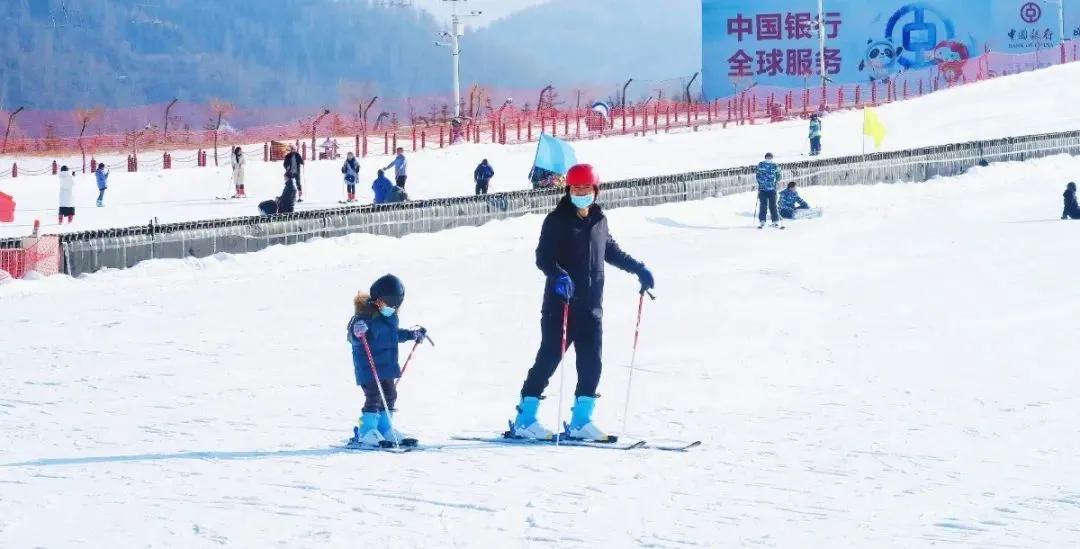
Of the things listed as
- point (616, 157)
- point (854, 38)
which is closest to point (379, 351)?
point (616, 157)

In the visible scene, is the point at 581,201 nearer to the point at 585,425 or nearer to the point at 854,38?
the point at 585,425

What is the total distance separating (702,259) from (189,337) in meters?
7.14

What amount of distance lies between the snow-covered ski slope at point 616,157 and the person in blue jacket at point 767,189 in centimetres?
785

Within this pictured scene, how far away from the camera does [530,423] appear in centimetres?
768

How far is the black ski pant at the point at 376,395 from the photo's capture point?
294 inches

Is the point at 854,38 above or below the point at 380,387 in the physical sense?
above

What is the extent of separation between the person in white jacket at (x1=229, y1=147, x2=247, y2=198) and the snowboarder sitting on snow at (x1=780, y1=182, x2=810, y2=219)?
9521 mm

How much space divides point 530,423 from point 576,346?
475mm

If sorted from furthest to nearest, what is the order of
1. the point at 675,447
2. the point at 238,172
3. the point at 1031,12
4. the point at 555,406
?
the point at 1031,12
the point at 238,172
the point at 555,406
the point at 675,447

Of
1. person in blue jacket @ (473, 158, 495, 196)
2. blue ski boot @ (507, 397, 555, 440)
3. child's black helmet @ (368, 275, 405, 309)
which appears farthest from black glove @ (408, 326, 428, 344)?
person in blue jacket @ (473, 158, 495, 196)

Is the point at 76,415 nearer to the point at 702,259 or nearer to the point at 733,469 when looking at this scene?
the point at 733,469

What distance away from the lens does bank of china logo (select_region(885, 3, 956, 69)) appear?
5841 cm

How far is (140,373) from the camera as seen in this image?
1040 cm

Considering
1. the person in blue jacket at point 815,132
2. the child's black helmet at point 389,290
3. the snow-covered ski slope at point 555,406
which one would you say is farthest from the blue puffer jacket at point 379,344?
the person in blue jacket at point 815,132
